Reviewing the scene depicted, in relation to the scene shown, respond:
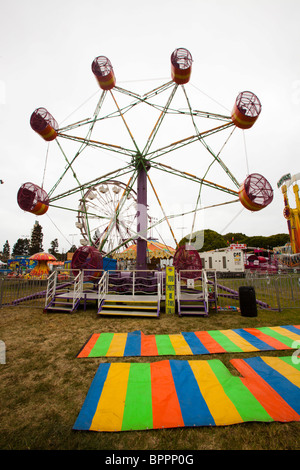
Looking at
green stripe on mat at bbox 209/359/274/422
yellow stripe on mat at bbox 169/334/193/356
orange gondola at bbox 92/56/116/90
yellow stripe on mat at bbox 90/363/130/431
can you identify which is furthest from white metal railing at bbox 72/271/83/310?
orange gondola at bbox 92/56/116/90

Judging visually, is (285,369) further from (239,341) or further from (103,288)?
(103,288)

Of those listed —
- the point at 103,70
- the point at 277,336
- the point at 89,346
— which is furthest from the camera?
the point at 103,70

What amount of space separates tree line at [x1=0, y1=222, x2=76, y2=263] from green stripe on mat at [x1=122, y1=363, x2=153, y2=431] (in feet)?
251

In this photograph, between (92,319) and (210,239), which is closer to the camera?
(92,319)

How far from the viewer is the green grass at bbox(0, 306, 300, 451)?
2.33 metres

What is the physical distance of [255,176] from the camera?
8.57 meters

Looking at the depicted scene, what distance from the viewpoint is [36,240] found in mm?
76938

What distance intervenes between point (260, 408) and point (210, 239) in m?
63.9

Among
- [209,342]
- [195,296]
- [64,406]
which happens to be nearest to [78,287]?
[195,296]

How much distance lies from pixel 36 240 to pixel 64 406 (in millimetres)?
85128

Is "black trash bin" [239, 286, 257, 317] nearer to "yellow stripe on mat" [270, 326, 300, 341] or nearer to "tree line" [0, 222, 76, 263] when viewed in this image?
"yellow stripe on mat" [270, 326, 300, 341]
